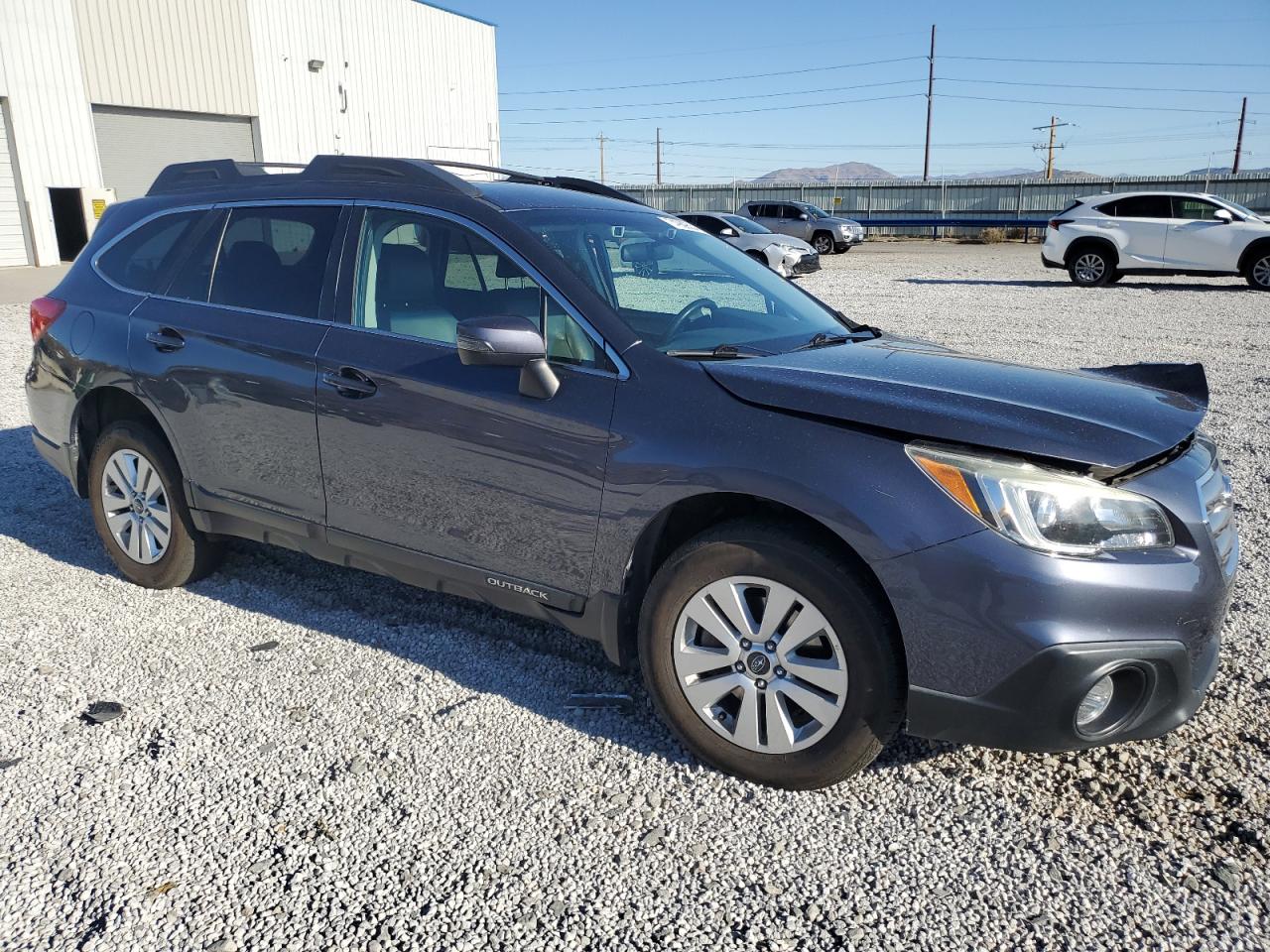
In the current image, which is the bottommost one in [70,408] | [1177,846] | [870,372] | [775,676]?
[1177,846]

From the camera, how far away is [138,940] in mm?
2326

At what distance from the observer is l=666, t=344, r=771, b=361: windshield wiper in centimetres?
317

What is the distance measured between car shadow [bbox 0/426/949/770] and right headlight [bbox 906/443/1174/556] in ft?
3.23

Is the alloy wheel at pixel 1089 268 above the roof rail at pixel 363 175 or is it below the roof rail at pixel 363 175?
below

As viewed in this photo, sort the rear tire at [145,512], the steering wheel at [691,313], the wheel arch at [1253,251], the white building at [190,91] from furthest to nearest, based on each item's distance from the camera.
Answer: the white building at [190,91], the wheel arch at [1253,251], the rear tire at [145,512], the steering wheel at [691,313]

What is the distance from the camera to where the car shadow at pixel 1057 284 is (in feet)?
61.9

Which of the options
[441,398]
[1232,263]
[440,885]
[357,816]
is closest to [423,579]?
[441,398]

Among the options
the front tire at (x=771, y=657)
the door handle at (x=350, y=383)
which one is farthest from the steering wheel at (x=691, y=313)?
the door handle at (x=350, y=383)

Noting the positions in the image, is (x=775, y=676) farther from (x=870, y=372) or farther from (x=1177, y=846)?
(x=1177, y=846)

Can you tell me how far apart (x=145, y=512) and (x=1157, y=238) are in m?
18.7

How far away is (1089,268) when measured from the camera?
19.2 metres

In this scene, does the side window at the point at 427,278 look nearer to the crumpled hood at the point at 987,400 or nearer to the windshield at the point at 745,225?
the crumpled hood at the point at 987,400

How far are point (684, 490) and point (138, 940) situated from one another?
5.78 feet

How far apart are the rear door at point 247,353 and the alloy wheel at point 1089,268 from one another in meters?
18.4
